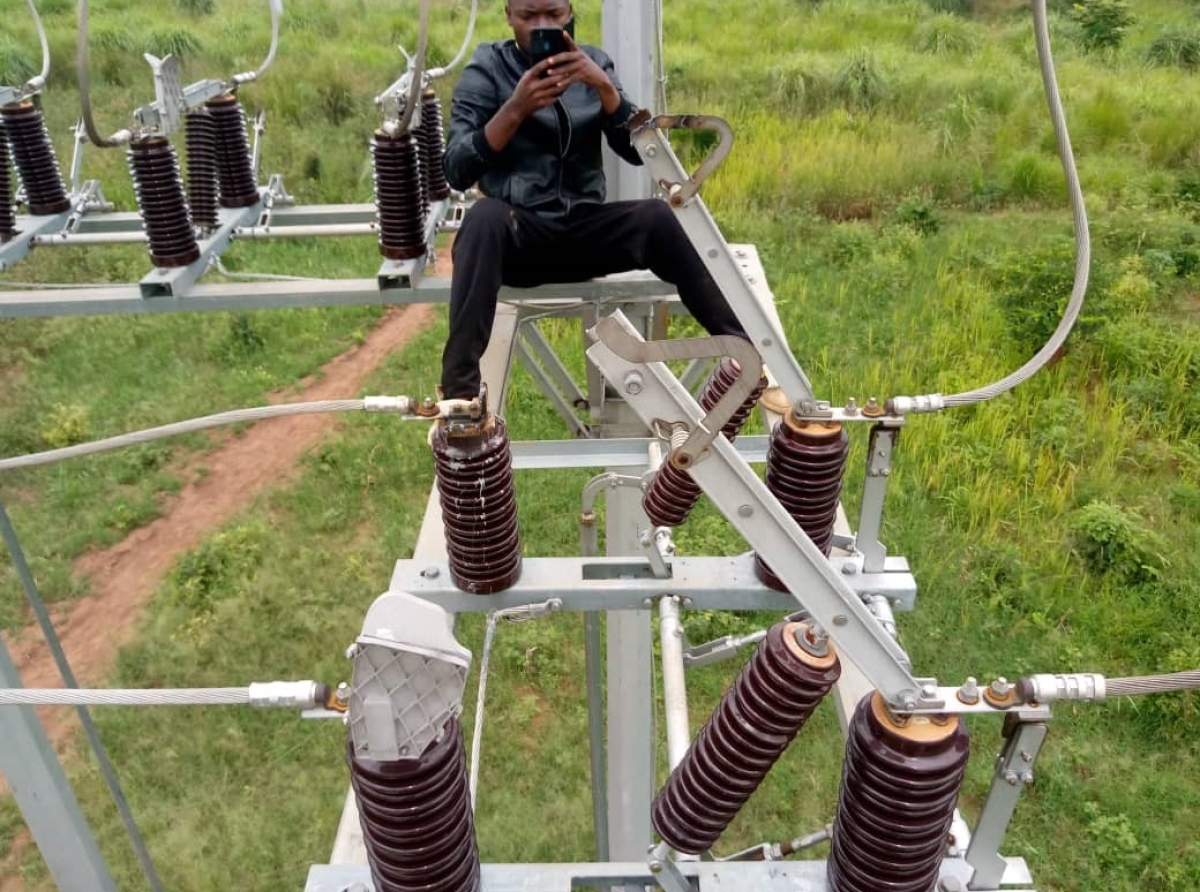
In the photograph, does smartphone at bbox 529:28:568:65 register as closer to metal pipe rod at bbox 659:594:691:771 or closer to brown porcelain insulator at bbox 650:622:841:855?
metal pipe rod at bbox 659:594:691:771

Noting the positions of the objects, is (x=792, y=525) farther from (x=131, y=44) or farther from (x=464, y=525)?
(x=131, y=44)

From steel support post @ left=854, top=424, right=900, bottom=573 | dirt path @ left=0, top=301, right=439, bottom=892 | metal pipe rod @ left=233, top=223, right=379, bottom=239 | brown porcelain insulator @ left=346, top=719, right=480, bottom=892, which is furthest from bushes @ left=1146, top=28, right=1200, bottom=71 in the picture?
brown porcelain insulator @ left=346, top=719, right=480, bottom=892

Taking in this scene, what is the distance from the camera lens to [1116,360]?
6504mm

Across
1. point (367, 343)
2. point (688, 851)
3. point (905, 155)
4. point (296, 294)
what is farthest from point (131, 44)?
point (688, 851)

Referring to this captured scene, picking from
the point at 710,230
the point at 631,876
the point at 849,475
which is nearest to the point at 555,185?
the point at 710,230

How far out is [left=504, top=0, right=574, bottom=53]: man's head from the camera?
2303mm

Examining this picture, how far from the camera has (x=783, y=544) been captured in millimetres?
1169

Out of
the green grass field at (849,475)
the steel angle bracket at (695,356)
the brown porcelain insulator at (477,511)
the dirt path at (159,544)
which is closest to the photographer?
the steel angle bracket at (695,356)

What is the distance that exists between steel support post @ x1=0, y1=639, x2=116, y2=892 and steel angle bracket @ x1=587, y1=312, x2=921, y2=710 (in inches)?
59.1

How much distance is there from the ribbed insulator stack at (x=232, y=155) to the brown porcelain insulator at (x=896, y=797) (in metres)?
3.79

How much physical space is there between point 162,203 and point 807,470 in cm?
264

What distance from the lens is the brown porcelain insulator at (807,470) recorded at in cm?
167

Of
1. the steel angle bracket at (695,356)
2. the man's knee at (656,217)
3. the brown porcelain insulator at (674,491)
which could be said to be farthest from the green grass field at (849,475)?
the steel angle bracket at (695,356)

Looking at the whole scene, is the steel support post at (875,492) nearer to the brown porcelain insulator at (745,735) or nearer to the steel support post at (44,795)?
the brown porcelain insulator at (745,735)
